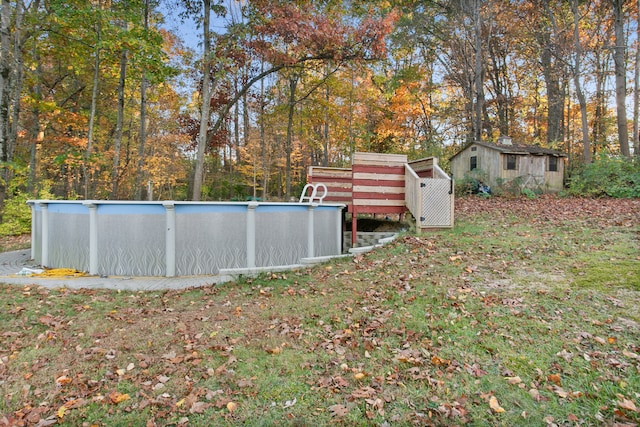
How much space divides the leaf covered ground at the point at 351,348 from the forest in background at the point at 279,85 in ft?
22.6

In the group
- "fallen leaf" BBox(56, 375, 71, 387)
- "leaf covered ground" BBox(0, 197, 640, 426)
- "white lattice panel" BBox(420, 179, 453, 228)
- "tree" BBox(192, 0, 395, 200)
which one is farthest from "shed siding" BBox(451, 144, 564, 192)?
"fallen leaf" BBox(56, 375, 71, 387)

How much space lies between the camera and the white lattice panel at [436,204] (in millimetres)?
7863

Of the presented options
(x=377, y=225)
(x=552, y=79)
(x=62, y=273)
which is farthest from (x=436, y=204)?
(x=552, y=79)

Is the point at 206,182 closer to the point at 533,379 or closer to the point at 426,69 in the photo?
the point at 426,69

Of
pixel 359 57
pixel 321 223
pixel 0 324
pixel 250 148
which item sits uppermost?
pixel 359 57

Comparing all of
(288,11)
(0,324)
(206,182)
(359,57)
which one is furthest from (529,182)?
(206,182)

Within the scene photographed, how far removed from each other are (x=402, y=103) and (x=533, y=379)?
21557 millimetres

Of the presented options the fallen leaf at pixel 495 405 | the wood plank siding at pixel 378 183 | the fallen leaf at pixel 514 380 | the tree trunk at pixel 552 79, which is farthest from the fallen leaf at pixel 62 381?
the tree trunk at pixel 552 79

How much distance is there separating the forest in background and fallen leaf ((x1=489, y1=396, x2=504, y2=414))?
9.61 meters

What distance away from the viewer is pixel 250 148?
22094 mm

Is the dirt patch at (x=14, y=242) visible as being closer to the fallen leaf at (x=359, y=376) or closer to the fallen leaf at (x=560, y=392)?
the fallen leaf at (x=359, y=376)

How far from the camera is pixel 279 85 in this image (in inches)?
667

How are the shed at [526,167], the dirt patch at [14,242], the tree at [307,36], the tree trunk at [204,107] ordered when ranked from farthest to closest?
the shed at [526,167] < the tree at [307,36] < the tree trunk at [204,107] < the dirt patch at [14,242]

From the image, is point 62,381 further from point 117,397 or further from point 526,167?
point 526,167
